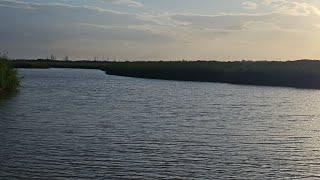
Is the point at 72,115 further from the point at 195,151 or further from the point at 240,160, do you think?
the point at 240,160

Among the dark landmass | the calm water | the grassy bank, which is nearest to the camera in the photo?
the calm water

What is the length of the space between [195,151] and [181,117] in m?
12.4

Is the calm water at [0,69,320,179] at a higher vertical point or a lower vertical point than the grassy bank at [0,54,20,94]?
lower

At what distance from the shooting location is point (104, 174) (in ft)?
53.9

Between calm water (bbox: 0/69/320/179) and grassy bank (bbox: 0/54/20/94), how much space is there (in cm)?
1162

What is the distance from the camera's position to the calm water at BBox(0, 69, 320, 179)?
17.2m

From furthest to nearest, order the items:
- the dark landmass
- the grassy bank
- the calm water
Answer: the dark landmass → the grassy bank → the calm water

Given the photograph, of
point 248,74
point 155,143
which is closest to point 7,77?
point 155,143

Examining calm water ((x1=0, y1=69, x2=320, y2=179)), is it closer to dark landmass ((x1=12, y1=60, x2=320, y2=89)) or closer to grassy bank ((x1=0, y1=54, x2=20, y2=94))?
grassy bank ((x1=0, y1=54, x2=20, y2=94))

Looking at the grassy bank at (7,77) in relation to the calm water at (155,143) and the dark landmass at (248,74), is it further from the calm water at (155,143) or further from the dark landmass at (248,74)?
the dark landmass at (248,74)

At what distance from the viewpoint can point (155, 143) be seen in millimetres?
22344

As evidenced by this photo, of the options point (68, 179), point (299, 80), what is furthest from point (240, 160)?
point (299, 80)

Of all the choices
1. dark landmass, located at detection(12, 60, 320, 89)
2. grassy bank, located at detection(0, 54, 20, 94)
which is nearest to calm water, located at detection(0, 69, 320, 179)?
grassy bank, located at detection(0, 54, 20, 94)

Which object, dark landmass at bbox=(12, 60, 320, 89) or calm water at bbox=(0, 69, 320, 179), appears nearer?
calm water at bbox=(0, 69, 320, 179)
